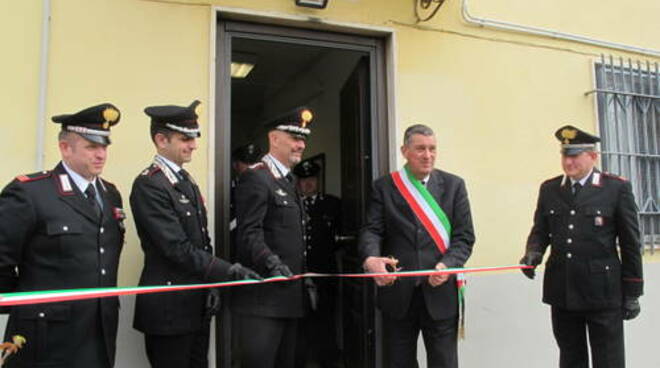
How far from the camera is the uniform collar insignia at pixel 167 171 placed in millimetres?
2604

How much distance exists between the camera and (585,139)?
3.26 metres

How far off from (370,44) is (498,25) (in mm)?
1164

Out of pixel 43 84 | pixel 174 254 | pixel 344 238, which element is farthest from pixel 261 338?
pixel 43 84

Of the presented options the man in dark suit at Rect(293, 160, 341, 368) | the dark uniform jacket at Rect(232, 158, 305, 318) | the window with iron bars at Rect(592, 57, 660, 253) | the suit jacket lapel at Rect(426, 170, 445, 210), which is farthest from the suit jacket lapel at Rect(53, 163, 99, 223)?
the window with iron bars at Rect(592, 57, 660, 253)

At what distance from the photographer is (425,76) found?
3904 mm

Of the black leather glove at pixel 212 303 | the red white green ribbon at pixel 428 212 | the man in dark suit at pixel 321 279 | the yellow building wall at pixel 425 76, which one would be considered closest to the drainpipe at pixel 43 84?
the yellow building wall at pixel 425 76

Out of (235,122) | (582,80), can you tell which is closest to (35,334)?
(582,80)

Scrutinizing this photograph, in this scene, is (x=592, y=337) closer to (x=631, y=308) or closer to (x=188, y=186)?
(x=631, y=308)

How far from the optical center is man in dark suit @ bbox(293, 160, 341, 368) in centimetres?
454

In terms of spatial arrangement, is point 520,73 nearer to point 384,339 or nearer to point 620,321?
point 620,321

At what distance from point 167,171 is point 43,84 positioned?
101cm

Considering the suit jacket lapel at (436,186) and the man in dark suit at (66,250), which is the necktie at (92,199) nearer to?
the man in dark suit at (66,250)

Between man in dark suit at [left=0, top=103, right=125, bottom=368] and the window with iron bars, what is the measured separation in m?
4.03

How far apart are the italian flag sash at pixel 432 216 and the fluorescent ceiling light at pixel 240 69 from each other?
13.0 feet
